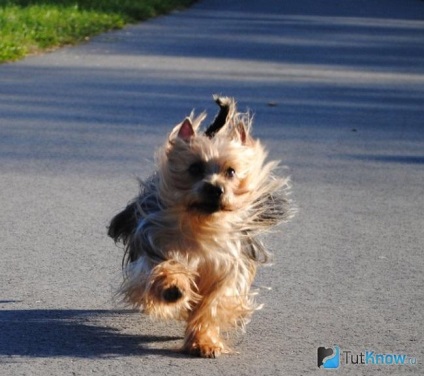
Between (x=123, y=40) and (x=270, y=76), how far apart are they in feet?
16.8

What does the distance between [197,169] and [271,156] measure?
5963mm

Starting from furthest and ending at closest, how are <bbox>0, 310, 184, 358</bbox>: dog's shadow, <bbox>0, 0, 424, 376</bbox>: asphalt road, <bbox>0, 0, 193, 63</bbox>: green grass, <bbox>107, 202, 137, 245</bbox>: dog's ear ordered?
<bbox>0, 0, 193, 63</bbox>: green grass < <bbox>107, 202, 137, 245</bbox>: dog's ear < <bbox>0, 0, 424, 376</bbox>: asphalt road < <bbox>0, 310, 184, 358</bbox>: dog's shadow

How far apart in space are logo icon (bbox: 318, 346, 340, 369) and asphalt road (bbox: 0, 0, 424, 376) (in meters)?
0.04

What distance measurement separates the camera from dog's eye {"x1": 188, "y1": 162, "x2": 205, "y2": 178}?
566cm

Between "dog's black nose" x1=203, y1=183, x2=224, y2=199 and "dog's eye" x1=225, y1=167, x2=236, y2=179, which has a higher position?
"dog's eye" x1=225, y1=167, x2=236, y2=179

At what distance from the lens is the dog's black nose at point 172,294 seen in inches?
221

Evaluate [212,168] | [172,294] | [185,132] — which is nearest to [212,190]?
[212,168]

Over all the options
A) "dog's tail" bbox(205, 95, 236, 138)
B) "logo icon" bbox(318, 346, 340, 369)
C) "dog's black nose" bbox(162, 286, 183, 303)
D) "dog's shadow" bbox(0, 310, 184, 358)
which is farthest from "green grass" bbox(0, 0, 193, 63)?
"dog's black nose" bbox(162, 286, 183, 303)

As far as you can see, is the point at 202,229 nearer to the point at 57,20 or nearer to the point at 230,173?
the point at 230,173

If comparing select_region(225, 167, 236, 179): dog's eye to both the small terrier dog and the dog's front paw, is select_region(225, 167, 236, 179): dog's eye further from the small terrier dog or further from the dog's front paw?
the dog's front paw

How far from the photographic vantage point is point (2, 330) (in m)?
6.14

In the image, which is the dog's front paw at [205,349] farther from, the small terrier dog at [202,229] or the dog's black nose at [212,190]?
the dog's black nose at [212,190]

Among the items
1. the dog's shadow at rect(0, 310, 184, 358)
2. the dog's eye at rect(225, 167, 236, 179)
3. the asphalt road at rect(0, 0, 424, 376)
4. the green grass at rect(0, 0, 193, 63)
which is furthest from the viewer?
the green grass at rect(0, 0, 193, 63)

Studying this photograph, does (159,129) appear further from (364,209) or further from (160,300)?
(160,300)
